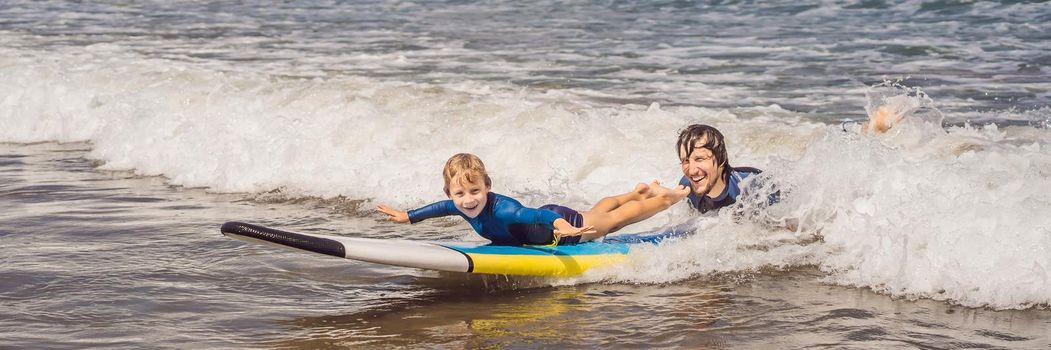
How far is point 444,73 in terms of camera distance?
48.9 feet

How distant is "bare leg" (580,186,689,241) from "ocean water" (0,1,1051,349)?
26 cm

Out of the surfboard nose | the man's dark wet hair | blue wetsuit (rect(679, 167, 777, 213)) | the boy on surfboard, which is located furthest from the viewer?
blue wetsuit (rect(679, 167, 777, 213))

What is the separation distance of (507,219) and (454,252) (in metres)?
0.46

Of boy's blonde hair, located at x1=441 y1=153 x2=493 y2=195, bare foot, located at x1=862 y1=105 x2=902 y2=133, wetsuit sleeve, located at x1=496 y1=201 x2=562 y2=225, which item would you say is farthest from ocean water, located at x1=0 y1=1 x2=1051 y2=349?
boy's blonde hair, located at x1=441 y1=153 x2=493 y2=195

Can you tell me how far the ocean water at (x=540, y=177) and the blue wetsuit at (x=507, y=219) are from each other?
11.0 inches

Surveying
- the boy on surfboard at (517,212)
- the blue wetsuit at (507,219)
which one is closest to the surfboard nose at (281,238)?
the boy on surfboard at (517,212)

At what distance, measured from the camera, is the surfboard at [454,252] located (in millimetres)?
6043

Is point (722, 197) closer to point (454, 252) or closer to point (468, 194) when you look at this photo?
point (468, 194)

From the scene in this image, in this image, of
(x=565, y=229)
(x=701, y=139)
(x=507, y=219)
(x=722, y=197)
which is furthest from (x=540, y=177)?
(x=565, y=229)

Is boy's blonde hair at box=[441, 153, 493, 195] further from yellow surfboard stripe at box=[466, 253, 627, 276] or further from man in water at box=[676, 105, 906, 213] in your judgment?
man in water at box=[676, 105, 906, 213]

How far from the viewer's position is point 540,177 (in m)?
9.47

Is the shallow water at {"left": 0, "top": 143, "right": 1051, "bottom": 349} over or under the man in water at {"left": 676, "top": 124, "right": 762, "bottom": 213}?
under

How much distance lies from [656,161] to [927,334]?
12.9ft

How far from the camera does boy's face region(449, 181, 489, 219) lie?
21.5 ft
